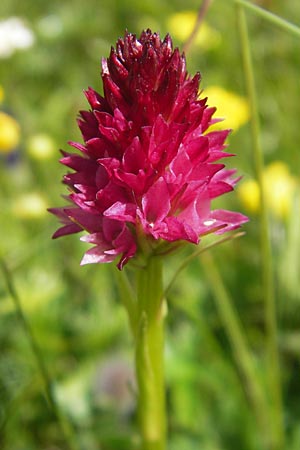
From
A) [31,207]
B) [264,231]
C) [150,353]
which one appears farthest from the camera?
[31,207]

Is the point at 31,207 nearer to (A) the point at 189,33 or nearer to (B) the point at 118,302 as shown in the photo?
(B) the point at 118,302

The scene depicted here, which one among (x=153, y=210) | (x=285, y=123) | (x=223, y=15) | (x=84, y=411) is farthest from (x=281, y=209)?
(x=223, y=15)

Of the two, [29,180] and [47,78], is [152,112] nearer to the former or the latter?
[29,180]

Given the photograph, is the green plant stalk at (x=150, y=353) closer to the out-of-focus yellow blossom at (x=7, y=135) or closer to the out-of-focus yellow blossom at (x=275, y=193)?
the out-of-focus yellow blossom at (x=275, y=193)

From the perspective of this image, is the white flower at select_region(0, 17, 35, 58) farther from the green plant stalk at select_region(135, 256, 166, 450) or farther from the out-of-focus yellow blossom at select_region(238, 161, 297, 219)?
the green plant stalk at select_region(135, 256, 166, 450)

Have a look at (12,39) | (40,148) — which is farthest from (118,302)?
(12,39)

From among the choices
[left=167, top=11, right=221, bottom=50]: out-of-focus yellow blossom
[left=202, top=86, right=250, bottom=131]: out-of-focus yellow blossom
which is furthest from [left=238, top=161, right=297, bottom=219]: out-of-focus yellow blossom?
[left=167, top=11, right=221, bottom=50]: out-of-focus yellow blossom

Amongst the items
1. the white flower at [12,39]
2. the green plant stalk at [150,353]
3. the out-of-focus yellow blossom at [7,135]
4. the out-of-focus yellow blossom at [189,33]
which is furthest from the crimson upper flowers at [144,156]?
the out-of-focus yellow blossom at [189,33]
